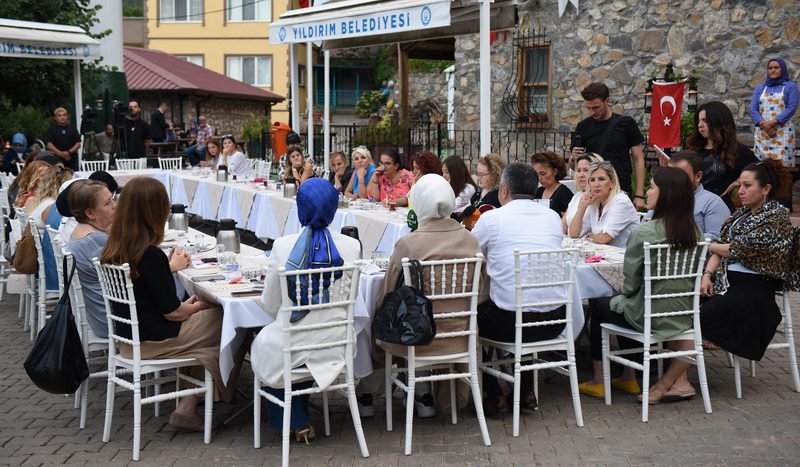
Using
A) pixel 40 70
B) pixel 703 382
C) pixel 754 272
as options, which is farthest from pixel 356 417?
pixel 40 70

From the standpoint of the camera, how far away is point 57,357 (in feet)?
15.5

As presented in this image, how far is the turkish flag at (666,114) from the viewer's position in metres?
12.4

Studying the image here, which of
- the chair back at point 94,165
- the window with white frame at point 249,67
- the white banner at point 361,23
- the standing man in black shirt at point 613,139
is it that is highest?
the window with white frame at point 249,67

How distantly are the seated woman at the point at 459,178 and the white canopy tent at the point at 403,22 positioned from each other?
275 mm

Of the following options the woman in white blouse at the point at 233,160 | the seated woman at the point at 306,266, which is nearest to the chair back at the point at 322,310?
the seated woman at the point at 306,266

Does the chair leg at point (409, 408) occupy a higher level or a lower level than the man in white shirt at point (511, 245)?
lower

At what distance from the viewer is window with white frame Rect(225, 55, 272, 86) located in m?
40.6

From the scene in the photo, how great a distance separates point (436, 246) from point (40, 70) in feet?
51.9

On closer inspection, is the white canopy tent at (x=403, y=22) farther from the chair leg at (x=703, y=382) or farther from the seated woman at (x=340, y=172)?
the chair leg at (x=703, y=382)

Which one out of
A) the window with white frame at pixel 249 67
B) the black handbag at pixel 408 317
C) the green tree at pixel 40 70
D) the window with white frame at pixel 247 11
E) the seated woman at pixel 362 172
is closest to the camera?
the black handbag at pixel 408 317

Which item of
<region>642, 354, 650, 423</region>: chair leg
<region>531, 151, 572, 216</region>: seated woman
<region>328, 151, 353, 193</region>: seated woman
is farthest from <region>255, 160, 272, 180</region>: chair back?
<region>642, 354, 650, 423</region>: chair leg

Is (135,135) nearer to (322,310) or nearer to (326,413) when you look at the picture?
(326,413)

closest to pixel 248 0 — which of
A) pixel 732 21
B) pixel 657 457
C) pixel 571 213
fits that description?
pixel 732 21

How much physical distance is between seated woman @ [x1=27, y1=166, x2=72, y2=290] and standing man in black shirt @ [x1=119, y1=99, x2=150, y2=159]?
9022 millimetres
